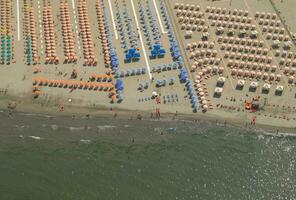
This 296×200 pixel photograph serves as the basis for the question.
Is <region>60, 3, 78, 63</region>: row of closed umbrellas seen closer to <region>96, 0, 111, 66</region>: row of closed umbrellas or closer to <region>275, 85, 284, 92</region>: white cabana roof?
<region>96, 0, 111, 66</region>: row of closed umbrellas

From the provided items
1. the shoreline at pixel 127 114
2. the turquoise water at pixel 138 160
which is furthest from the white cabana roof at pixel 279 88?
the turquoise water at pixel 138 160

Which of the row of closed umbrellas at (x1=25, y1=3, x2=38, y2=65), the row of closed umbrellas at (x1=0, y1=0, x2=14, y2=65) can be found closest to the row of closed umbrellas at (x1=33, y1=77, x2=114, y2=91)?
the row of closed umbrellas at (x1=25, y1=3, x2=38, y2=65)

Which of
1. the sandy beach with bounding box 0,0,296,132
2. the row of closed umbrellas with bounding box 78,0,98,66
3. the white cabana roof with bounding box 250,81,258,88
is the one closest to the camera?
the sandy beach with bounding box 0,0,296,132

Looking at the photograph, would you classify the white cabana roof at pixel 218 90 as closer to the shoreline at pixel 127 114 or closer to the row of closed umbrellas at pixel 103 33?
the shoreline at pixel 127 114

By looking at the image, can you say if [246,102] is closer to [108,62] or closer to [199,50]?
[199,50]

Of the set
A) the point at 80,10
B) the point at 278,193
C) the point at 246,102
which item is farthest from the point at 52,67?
the point at 278,193

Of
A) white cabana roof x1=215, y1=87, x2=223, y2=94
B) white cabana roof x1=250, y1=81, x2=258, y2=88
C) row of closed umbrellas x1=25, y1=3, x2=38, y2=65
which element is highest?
row of closed umbrellas x1=25, y1=3, x2=38, y2=65
